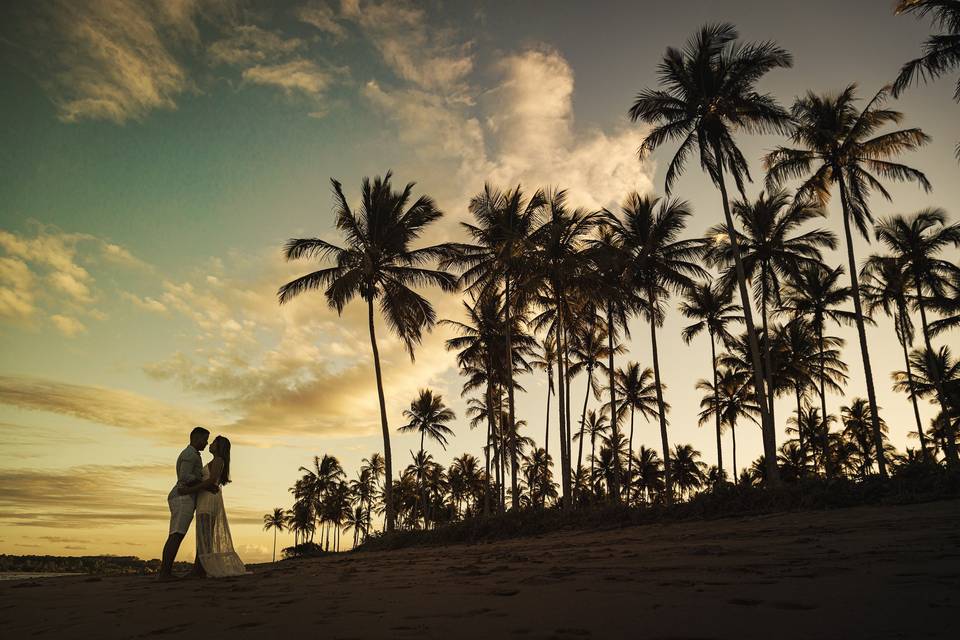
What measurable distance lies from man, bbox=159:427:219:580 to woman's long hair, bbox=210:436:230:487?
19cm

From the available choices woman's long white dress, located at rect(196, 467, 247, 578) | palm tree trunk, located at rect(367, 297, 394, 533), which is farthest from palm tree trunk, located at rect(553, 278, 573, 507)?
woman's long white dress, located at rect(196, 467, 247, 578)

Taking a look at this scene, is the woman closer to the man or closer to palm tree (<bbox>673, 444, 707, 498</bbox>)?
the man

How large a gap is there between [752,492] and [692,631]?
1183 cm

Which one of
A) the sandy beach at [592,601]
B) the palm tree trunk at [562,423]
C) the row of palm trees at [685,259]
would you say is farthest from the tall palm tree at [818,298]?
the sandy beach at [592,601]

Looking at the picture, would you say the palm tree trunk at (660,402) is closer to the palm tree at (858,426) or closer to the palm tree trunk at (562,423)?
the palm tree trunk at (562,423)

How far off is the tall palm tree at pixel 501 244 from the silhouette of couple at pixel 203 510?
16.9m

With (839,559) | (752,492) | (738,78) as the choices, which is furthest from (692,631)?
(738,78)

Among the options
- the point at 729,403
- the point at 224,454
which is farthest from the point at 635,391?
the point at 224,454

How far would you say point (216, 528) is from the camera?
732 centimetres

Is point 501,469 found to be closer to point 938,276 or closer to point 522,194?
point 522,194

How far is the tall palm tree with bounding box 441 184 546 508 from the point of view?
78.2ft

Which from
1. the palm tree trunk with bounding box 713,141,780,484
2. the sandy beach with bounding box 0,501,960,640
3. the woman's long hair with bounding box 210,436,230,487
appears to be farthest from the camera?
the palm tree trunk with bounding box 713,141,780,484

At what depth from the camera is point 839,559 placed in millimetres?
A: 4527

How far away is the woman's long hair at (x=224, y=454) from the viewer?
7.47m
